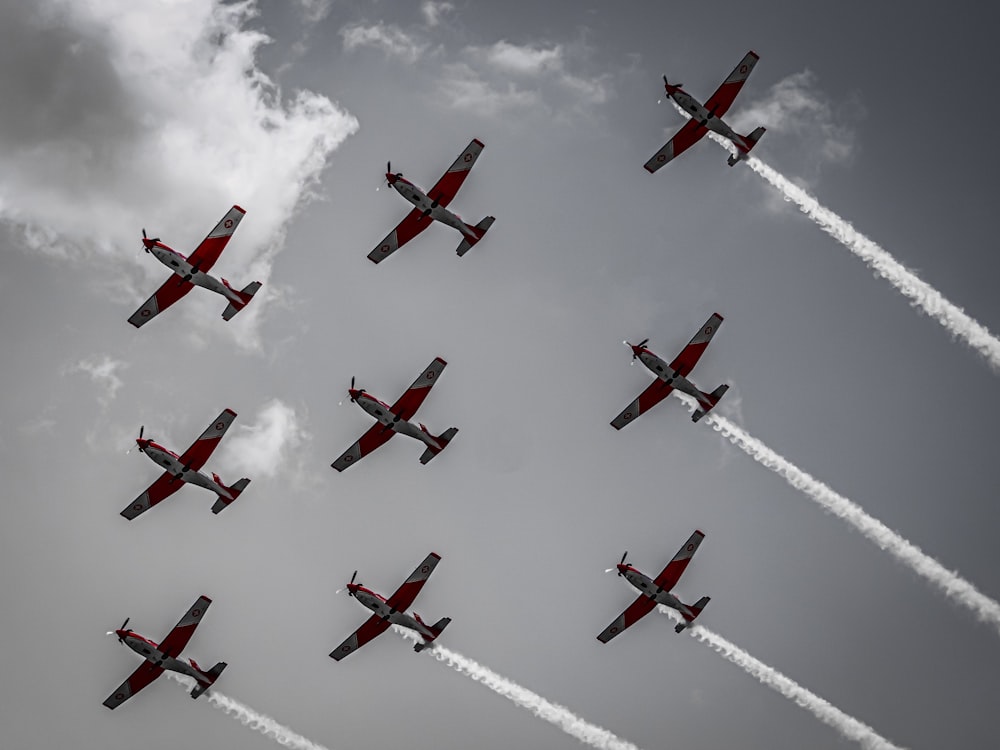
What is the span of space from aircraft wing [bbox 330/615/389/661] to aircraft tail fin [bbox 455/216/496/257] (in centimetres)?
2322

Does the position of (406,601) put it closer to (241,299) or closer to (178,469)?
(178,469)

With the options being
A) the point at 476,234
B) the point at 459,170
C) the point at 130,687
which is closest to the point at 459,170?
the point at 459,170

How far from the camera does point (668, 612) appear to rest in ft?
319

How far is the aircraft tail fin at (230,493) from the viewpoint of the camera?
3725 inches

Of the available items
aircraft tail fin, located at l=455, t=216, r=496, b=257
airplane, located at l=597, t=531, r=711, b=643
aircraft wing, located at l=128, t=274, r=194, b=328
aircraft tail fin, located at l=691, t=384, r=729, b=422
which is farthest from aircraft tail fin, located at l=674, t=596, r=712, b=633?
aircraft wing, located at l=128, t=274, r=194, b=328

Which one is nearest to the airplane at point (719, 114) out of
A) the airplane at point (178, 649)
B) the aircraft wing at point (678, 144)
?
the aircraft wing at point (678, 144)

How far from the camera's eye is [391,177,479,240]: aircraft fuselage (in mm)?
90625

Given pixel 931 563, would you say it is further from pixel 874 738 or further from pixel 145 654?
pixel 145 654

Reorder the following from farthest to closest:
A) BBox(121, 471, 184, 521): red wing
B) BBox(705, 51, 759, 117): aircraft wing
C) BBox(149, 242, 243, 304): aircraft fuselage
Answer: BBox(121, 471, 184, 521): red wing, BBox(705, 51, 759, 117): aircraft wing, BBox(149, 242, 243, 304): aircraft fuselage

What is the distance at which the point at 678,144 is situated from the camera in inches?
3676

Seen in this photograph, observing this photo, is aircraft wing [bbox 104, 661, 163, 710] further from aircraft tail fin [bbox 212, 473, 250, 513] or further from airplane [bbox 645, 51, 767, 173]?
airplane [bbox 645, 51, 767, 173]

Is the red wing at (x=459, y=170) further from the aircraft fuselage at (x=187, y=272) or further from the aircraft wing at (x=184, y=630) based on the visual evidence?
the aircraft wing at (x=184, y=630)

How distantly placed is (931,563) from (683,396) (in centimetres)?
1937

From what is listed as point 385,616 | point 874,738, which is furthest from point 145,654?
point 874,738
